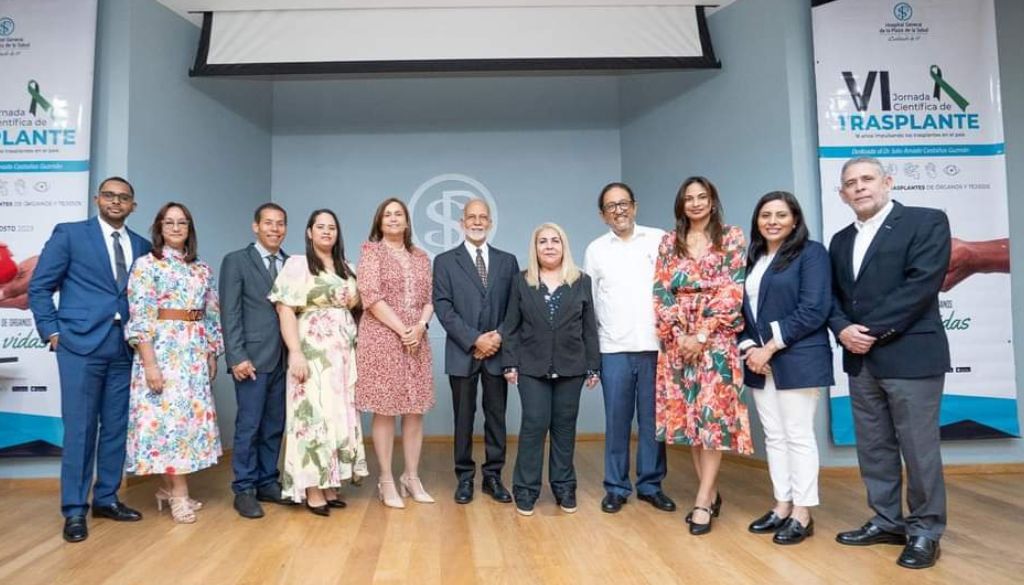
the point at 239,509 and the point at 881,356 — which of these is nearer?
the point at 881,356

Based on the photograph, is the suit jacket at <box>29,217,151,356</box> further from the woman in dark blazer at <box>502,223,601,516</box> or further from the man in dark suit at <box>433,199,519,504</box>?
the woman in dark blazer at <box>502,223,601,516</box>

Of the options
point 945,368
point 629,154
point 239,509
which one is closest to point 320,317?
point 239,509

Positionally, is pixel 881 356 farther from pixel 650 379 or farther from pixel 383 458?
pixel 383 458

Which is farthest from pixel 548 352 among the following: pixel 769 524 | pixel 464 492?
pixel 769 524

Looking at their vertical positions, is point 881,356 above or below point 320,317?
below

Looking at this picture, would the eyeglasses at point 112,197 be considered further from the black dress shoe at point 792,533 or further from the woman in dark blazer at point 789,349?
the black dress shoe at point 792,533

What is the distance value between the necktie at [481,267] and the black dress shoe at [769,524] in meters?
1.79

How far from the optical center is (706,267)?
2.79 meters

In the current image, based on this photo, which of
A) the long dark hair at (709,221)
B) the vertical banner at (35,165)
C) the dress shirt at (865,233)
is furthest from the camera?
the vertical banner at (35,165)

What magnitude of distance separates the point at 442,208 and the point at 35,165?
9.72ft

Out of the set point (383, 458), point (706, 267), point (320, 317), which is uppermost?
point (706, 267)

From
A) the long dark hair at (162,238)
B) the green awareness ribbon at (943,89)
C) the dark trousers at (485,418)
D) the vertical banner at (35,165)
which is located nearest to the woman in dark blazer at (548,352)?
the dark trousers at (485,418)

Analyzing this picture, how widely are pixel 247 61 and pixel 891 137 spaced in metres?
4.46

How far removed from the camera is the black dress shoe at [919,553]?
2.35 metres
